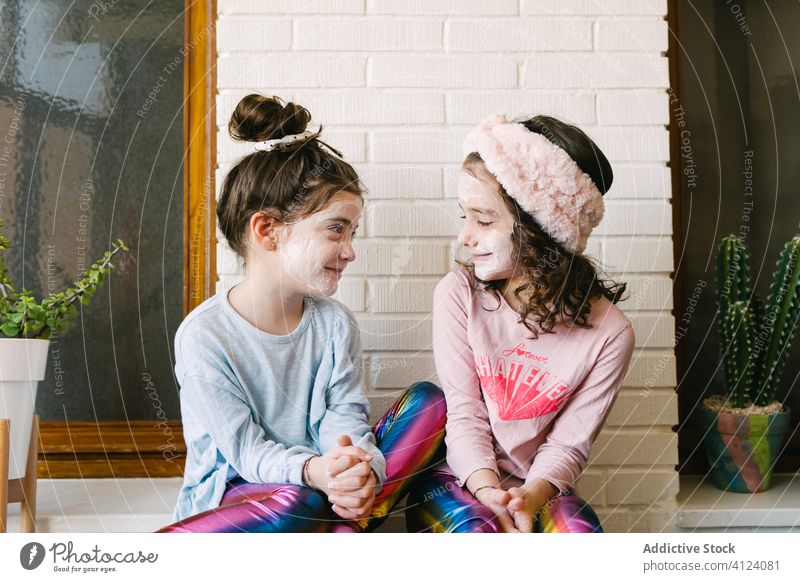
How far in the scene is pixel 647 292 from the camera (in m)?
0.99

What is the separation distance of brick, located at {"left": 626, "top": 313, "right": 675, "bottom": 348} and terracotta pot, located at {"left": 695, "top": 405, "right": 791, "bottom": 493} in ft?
0.41

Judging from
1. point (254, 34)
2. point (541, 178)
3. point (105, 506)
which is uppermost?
point (254, 34)

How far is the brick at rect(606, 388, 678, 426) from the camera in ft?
3.24

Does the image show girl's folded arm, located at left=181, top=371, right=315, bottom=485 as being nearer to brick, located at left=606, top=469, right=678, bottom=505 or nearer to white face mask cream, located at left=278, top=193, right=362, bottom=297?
white face mask cream, located at left=278, top=193, right=362, bottom=297

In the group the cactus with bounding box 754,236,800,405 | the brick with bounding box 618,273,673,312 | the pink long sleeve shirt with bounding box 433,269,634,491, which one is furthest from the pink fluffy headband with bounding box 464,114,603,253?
the cactus with bounding box 754,236,800,405

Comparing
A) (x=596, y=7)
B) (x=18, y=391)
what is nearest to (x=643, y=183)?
(x=596, y=7)

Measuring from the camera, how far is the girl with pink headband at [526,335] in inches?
30.6

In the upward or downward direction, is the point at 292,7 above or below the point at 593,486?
above

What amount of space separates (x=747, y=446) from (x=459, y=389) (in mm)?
454

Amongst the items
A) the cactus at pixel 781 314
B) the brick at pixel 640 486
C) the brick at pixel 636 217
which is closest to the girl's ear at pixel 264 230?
the brick at pixel 636 217

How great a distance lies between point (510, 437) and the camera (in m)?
0.82

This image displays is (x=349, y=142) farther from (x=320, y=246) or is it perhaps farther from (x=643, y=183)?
(x=643, y=183)
